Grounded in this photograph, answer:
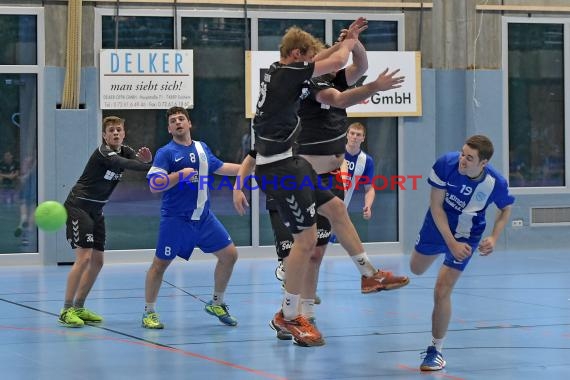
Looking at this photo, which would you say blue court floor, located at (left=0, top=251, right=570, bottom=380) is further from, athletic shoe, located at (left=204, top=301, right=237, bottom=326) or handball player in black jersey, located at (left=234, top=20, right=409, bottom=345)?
handball player in black jersey, located at (left=234, top=20, right=409, bottom=345)

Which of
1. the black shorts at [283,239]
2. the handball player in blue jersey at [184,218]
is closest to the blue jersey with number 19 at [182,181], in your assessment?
the handball player in blue jersey at [184,218]

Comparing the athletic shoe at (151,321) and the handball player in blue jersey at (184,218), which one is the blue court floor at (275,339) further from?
the handball player in blue jersey at (184,218)

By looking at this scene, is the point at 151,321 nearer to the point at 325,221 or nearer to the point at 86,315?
the point at 86,315

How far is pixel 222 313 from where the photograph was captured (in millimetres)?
10211

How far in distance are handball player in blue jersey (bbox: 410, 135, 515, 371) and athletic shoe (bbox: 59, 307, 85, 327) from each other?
12.3ft

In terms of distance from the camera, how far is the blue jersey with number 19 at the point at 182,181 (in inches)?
393

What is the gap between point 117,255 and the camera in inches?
664

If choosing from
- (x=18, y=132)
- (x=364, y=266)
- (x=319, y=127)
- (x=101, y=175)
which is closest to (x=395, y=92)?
(x=18, y=132)

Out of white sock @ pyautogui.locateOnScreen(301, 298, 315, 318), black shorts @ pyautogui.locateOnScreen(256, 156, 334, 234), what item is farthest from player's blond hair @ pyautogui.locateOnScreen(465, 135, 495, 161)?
white sock @ pyautogui.locateOnScreen(301, 298, 315, 318)

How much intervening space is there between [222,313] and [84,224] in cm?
162

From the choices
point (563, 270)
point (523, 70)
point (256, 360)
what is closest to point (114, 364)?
point (256, 360)

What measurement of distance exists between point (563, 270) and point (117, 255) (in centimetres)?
680

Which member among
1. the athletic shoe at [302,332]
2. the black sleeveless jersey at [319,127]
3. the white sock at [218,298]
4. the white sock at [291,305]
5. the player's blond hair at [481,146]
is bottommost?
the athletic shoe at [302,332]

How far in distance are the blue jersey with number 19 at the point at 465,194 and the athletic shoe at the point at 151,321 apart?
3.12 metres
